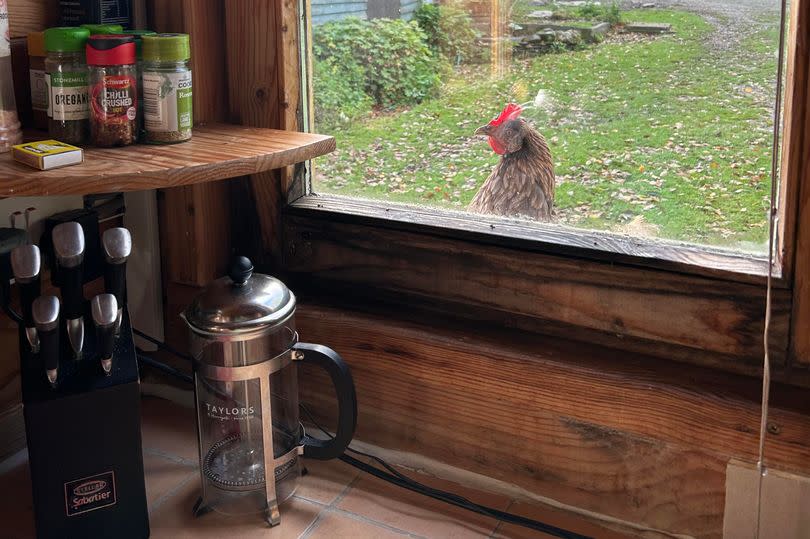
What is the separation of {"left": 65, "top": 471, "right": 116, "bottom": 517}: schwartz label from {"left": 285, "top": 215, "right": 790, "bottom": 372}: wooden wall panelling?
552mm

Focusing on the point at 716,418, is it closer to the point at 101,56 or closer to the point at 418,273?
the point at 418,273

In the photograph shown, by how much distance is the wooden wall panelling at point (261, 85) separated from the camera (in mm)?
1574

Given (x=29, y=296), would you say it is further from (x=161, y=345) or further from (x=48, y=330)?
(x=161, y=345)

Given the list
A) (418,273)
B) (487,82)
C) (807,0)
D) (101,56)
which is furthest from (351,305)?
(807,0)

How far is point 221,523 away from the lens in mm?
1416

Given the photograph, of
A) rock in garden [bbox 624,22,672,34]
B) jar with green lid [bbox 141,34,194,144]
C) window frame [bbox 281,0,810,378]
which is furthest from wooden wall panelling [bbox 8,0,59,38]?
rock in garden [bbox 624,22,672,34]

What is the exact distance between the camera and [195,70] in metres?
1.59

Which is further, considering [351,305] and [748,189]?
[351,305]

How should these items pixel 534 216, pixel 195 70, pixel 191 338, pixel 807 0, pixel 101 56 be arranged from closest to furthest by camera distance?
1. pixel 807 0
2. pixel 101 56
3. pixel 191 338
4. pixel 534 216
5. pixel 195 70

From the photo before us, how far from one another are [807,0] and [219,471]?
Answer: 3.57 ft

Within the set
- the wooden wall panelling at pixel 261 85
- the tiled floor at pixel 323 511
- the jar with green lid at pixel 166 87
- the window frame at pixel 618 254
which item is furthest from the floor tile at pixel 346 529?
the jar with green lid at pixel 166 87

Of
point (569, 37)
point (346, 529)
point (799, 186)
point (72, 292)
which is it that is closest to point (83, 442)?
point (72, 292)

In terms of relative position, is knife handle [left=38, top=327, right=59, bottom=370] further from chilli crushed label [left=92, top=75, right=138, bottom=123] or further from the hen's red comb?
the hen's red comb

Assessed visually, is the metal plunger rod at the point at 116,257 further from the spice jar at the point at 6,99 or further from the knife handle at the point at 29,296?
the spice jar at the point at 6,99
